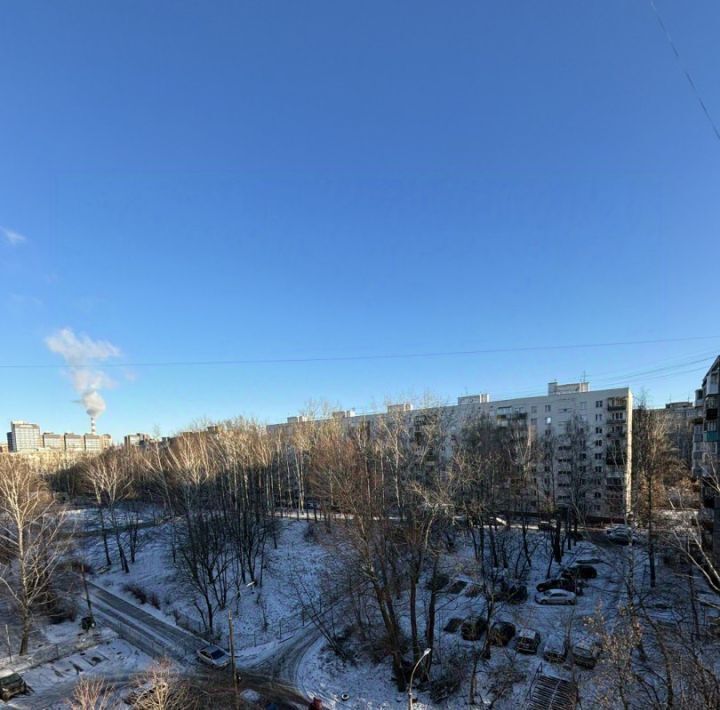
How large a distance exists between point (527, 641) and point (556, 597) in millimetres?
6990

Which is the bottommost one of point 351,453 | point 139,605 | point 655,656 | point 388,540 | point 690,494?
point 139,605

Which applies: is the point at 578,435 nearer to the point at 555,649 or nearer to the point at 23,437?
the point at 555,649

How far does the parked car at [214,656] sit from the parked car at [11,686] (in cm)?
831

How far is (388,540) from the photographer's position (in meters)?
24.4

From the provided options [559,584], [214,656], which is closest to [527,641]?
[559,584]

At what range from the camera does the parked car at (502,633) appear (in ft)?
77.3

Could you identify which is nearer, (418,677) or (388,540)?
(418,677)

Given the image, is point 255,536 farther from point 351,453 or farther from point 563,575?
point 563,575

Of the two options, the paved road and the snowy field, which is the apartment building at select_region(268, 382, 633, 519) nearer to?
the snowy field

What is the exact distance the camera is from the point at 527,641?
23.0 m

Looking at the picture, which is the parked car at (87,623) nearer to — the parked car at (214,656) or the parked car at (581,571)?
the parked car at (214,656)

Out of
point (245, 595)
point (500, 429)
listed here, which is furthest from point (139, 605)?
point (500, 429)

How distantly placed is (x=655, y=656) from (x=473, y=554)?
16560 millimetres

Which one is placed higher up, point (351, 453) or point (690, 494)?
point (351, 453)
